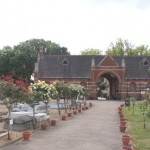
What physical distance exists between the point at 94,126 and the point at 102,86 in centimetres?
8086

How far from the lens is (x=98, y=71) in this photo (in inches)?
3174

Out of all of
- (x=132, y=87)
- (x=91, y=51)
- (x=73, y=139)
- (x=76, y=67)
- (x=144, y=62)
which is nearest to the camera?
(x=73, y=139)

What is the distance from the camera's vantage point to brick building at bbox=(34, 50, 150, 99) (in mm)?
80000

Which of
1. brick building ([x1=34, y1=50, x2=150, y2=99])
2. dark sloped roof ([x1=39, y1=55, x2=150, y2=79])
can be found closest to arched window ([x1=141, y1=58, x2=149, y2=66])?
brick building ([x1=34, y1=50, x2=150, y2=99])

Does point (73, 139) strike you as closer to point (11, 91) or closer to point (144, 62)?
point (11, 91)

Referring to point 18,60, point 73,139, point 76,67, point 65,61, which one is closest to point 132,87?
point 76,67

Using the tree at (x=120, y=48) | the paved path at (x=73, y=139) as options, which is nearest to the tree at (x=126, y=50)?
the tree at (x=120, y=48)

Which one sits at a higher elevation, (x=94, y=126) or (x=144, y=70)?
(x=144, y=70)

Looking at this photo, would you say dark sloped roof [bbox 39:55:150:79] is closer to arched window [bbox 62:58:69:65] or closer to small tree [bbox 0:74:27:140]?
arched window [bbox 62:58:69:65]

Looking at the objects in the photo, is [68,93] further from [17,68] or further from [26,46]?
[26,46]

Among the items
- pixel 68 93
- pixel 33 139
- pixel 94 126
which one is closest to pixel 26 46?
pixel 68 93

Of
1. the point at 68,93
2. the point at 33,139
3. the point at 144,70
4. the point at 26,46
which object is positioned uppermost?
the point at 26,46

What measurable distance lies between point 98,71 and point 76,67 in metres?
5.41

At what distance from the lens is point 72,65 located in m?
84.2
